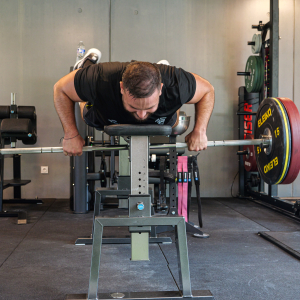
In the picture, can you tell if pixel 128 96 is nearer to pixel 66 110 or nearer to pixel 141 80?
pixel 141 80

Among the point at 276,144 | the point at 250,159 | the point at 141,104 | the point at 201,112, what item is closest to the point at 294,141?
the point at 276,144

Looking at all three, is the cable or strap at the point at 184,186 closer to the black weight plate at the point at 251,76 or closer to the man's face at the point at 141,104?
the man's face at the point at 141,104

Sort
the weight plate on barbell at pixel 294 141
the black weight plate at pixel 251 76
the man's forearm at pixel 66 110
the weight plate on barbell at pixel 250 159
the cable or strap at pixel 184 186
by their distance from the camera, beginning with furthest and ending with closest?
the weight plate on barbell at pixel 250 159
the black weight plate at pixel 251 76
the cable or strap at pixel 184 186
the weight plate on barbell at pixel 294 141
the man's forearm at pixel 66 110

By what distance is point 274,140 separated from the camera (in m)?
2.10

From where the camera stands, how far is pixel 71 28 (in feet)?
15.5

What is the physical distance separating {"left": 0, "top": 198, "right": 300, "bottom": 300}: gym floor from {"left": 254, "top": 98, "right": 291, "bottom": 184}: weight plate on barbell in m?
0.60

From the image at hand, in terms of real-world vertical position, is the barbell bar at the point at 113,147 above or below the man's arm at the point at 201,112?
below

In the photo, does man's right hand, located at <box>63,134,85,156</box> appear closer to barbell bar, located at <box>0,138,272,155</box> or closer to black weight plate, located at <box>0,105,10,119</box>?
barbell bar, located at <box>0,138,272,155</box>

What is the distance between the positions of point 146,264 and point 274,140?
114 centimetres

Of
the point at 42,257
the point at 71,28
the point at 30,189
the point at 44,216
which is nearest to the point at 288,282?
the point at 42,257

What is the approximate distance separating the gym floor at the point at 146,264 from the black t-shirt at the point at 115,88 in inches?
36.5

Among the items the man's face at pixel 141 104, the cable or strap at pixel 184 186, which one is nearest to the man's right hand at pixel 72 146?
the man's face at pixel 141 104

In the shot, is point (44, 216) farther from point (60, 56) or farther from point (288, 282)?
point (288, 282)

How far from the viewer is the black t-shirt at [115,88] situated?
5.59 feet
